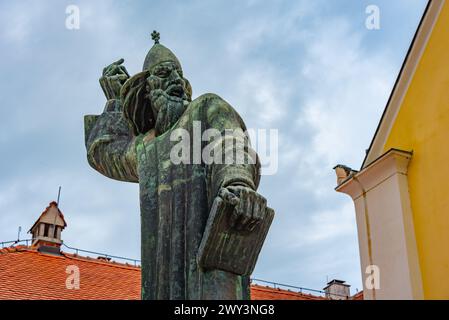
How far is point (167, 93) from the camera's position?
187 inches

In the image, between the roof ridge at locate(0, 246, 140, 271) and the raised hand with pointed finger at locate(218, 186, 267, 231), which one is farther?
the roof ridge at locate(0, 246, 140, 271)

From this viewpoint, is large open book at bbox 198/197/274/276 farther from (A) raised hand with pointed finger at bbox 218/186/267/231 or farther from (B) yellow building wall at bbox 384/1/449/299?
(B) yellow building wall at bbox 384/1/449/299

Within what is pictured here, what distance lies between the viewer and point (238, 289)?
12.8 ft

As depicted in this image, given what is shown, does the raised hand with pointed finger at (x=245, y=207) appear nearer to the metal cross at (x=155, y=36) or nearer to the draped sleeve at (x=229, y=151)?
the draped sleeve at (x=229, y=151)

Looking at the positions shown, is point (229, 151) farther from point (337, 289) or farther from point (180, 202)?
point (337, 289)

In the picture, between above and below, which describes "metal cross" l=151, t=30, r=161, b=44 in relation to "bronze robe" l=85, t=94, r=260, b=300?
above

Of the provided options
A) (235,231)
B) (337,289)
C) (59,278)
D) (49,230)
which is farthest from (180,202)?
(337,289)

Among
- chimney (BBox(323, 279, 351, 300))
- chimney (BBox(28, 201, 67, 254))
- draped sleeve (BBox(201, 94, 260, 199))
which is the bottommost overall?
draped sleeve (BBox(201, 94, 260, 199))

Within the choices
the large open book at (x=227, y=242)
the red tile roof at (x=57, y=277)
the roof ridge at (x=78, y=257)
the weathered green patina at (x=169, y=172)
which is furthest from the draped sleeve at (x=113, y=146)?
the roof ridge at (x=78, y=257)

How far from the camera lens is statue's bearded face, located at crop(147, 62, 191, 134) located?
466 cm

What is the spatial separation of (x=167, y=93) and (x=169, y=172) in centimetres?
61

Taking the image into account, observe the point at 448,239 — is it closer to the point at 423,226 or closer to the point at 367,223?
the point at 423,226

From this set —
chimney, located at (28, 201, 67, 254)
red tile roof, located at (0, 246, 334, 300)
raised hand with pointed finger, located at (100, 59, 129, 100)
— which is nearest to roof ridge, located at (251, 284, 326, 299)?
red tile roof, located at (0, 246, 334, 300)
